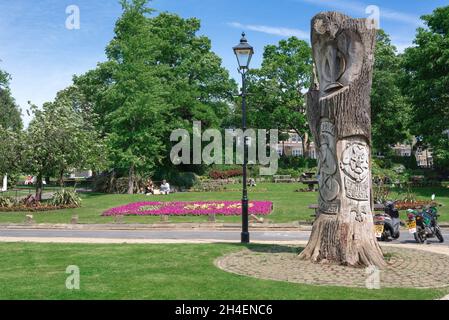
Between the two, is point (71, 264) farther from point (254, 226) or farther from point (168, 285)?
point (254, 226)

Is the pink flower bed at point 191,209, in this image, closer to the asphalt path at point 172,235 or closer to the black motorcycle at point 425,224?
the asphalt path at point 172,235

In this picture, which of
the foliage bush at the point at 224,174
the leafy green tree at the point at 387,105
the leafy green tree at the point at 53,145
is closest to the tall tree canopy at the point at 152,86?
the foliage bush at the point at 224,174

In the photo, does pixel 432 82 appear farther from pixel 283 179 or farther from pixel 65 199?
pixel 65 199

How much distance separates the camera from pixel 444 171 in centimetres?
4944

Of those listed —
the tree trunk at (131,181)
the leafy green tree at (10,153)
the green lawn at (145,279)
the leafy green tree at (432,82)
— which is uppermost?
the leafy green tree at (432,82)

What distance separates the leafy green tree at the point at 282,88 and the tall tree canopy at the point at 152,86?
733 cm

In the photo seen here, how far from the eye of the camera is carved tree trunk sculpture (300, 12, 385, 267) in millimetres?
11586

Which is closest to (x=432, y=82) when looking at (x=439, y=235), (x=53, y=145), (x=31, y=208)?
(x=439, y=235)

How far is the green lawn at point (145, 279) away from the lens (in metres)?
8.80

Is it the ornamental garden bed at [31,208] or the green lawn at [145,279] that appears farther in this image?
the ornamental garden bed at [31,208]

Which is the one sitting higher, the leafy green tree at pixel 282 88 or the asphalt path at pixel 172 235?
the leafy green tree at pixel 282 88

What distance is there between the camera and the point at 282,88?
61.5 meters

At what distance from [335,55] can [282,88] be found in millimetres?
50182

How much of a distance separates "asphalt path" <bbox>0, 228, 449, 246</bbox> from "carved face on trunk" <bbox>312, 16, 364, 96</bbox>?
24.1 feet
